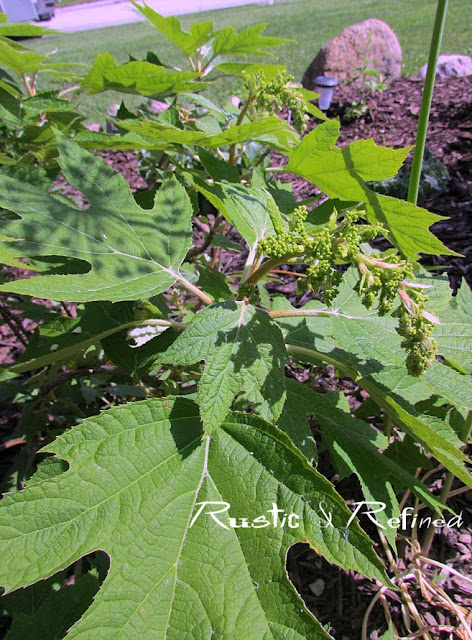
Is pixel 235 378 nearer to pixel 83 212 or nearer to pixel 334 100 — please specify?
pixel 83 212

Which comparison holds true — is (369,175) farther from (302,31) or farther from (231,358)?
(302,31)

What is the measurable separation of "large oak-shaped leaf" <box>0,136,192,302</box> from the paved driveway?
22.2m

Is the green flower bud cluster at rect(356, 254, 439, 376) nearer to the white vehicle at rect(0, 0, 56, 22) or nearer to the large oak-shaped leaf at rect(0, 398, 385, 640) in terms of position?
the large oak-shaped leaf at rect(0, 398, 385, 640)

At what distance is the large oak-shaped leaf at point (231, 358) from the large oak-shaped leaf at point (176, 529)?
7 centimetres

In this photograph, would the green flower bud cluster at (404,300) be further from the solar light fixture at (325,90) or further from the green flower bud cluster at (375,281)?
the solar light fixture at (325,90)

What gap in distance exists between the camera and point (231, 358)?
1.13 metres

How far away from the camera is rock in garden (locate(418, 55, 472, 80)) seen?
6.89 meters

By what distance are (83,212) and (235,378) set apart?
64cm

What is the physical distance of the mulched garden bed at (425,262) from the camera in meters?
1.73

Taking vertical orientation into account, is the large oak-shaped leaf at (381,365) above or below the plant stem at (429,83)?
below

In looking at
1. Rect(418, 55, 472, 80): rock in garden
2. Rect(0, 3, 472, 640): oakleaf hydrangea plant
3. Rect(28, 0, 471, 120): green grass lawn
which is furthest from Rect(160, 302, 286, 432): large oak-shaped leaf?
Rect(418, 55, 472, 80): rock in garden

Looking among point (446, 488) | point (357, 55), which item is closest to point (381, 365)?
point (446, 488)

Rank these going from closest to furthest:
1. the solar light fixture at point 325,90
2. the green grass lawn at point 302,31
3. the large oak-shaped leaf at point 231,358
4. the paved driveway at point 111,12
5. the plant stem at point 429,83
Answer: the large oak-shaped leaf at point 231,358, the plant stem at point 429,83, the solar light fixture at point 325,90, the green grass lawn at point 302,31, the paved driveway at point 111,12

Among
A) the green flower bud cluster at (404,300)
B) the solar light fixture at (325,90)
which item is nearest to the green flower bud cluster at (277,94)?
the green flower bud cluster at (404,300)
